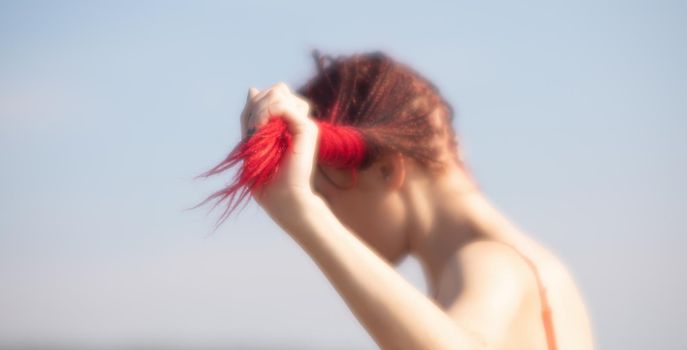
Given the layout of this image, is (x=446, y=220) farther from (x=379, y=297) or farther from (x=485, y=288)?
(x=379, y=297)

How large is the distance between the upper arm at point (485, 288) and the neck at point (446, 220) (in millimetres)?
76

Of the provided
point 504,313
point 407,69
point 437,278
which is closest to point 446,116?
point 407,69

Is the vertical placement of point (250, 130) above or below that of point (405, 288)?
above

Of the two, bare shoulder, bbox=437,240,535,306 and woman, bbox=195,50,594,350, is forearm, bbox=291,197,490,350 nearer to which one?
woman, bbox=195,50,594,350

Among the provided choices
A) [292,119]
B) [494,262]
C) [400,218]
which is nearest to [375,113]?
[400,218]

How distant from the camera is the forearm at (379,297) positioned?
2.43m

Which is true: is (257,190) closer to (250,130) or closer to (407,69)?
(250,130)

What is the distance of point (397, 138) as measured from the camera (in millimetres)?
3254

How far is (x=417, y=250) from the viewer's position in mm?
3344

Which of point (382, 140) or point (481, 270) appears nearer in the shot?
point (481, 270)

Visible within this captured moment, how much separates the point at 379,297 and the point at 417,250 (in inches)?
36.3

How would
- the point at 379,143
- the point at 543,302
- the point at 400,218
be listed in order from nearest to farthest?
the point at 543,302
the point at 379,143
the point at 400,218

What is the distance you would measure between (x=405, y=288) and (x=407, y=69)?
110 centimetres

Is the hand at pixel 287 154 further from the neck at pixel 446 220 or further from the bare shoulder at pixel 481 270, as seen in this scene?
the neck at pixel 446 220
